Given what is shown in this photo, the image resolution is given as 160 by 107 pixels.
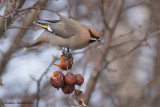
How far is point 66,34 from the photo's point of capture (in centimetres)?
350

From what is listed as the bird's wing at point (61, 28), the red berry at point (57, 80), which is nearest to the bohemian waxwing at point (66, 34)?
the bird's wing at point (61, 28)

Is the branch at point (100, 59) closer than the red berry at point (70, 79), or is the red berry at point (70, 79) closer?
the red berry at point (70, 79)

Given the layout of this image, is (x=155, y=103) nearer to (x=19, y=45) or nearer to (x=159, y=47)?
(x=159, y=47)

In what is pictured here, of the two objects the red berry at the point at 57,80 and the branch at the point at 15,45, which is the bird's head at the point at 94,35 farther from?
the branch at the point at 15,45

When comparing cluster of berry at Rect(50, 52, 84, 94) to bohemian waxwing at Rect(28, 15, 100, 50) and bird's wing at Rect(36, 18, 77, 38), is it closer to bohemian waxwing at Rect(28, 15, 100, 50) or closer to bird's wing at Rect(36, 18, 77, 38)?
bohemian waxwing at Rect(28, 15, 100, 50)

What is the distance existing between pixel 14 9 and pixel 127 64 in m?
6.13

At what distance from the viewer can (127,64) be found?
27.4 ft

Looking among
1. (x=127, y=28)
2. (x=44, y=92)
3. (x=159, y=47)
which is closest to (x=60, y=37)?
(x=44, y=92)

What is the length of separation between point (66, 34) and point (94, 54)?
1.30 metres

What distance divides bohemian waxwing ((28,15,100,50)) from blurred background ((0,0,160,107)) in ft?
0.52

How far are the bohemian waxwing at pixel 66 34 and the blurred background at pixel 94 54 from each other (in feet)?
0.52

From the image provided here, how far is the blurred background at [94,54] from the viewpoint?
11.4 ft

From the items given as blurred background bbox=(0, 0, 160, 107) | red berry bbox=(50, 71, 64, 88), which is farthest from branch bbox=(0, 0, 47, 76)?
red berry bbox=(50, 71, 64, 88)

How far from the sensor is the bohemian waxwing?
339 cm
